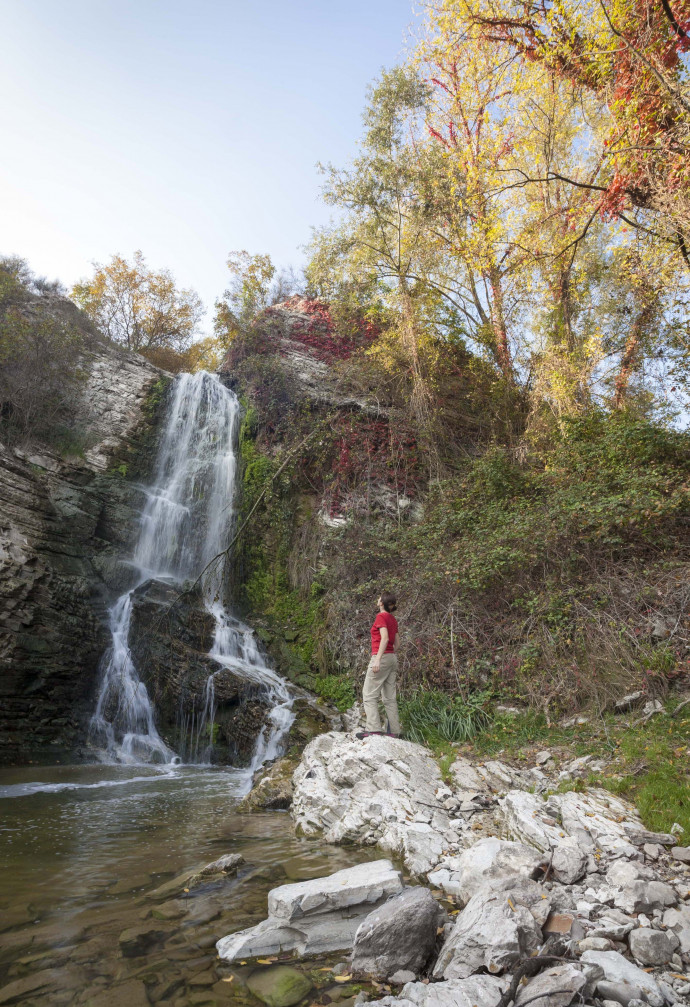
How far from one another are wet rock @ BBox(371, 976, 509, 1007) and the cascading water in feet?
21.3

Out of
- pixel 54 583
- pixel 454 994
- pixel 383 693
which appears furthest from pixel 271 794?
pixel 54 583

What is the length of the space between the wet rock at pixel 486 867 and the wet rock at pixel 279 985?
1.22 meters

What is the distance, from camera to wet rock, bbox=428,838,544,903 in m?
3.66

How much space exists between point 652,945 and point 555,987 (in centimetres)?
71

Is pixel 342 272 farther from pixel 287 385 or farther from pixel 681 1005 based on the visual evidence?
pixel 681 1005

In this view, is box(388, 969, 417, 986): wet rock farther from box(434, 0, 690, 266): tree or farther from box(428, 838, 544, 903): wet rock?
box(434, 0, 690, 266): tree

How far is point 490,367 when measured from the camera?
1323 cm

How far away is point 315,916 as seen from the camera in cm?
339

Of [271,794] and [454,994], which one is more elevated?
[454,994]

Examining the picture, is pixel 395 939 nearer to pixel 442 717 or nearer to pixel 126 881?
pixel 126 881

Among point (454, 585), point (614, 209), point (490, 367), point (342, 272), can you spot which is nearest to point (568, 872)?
point (454, 585)

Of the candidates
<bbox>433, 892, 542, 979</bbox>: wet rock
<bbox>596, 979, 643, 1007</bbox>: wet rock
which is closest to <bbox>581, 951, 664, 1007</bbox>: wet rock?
<bbox>596, 979, 643, 1007</bbox>: wet rock

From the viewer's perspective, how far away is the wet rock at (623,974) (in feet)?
8.12

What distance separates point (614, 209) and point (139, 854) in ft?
31.1
